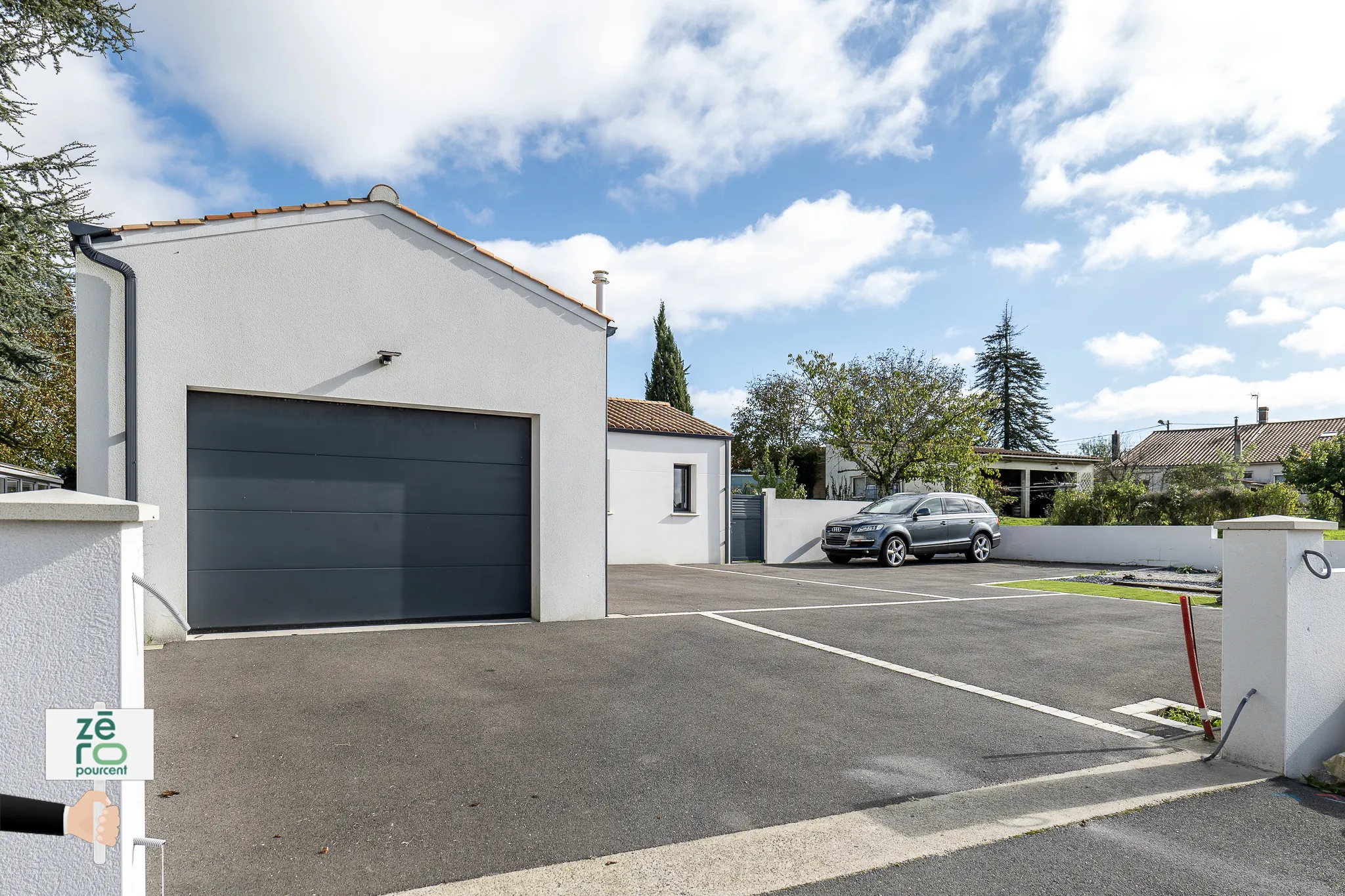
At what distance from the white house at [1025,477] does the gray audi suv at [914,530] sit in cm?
1264

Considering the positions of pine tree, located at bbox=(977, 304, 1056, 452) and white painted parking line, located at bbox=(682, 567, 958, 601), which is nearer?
white painted parking line, located at bbox=(682, 567, 958, 601)

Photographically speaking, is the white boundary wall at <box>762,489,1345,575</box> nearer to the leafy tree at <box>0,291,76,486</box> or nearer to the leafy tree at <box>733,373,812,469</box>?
the leafy tree at <box>733,373,812,469</box>

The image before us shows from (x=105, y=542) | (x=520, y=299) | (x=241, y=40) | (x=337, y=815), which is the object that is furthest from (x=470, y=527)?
(x=105, y=542)

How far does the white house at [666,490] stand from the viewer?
1881 cm

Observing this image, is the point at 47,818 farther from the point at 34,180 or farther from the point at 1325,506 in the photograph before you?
the point at 1325,506

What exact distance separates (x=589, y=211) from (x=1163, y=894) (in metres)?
13.3

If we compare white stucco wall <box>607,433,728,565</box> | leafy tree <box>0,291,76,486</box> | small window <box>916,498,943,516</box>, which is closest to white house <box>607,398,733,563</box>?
white stucco wall <box>607,433,728,565</box>

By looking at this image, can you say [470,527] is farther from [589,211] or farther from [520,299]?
[589,211]

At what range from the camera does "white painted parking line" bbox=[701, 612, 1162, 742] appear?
5266mm

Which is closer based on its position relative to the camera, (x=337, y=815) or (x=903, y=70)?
(x=337, y=815)

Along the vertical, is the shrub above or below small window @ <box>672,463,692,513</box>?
below

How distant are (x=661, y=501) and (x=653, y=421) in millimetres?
2316

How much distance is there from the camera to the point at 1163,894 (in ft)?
9.64

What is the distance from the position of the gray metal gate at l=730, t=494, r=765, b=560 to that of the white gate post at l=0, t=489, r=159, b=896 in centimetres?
1865
